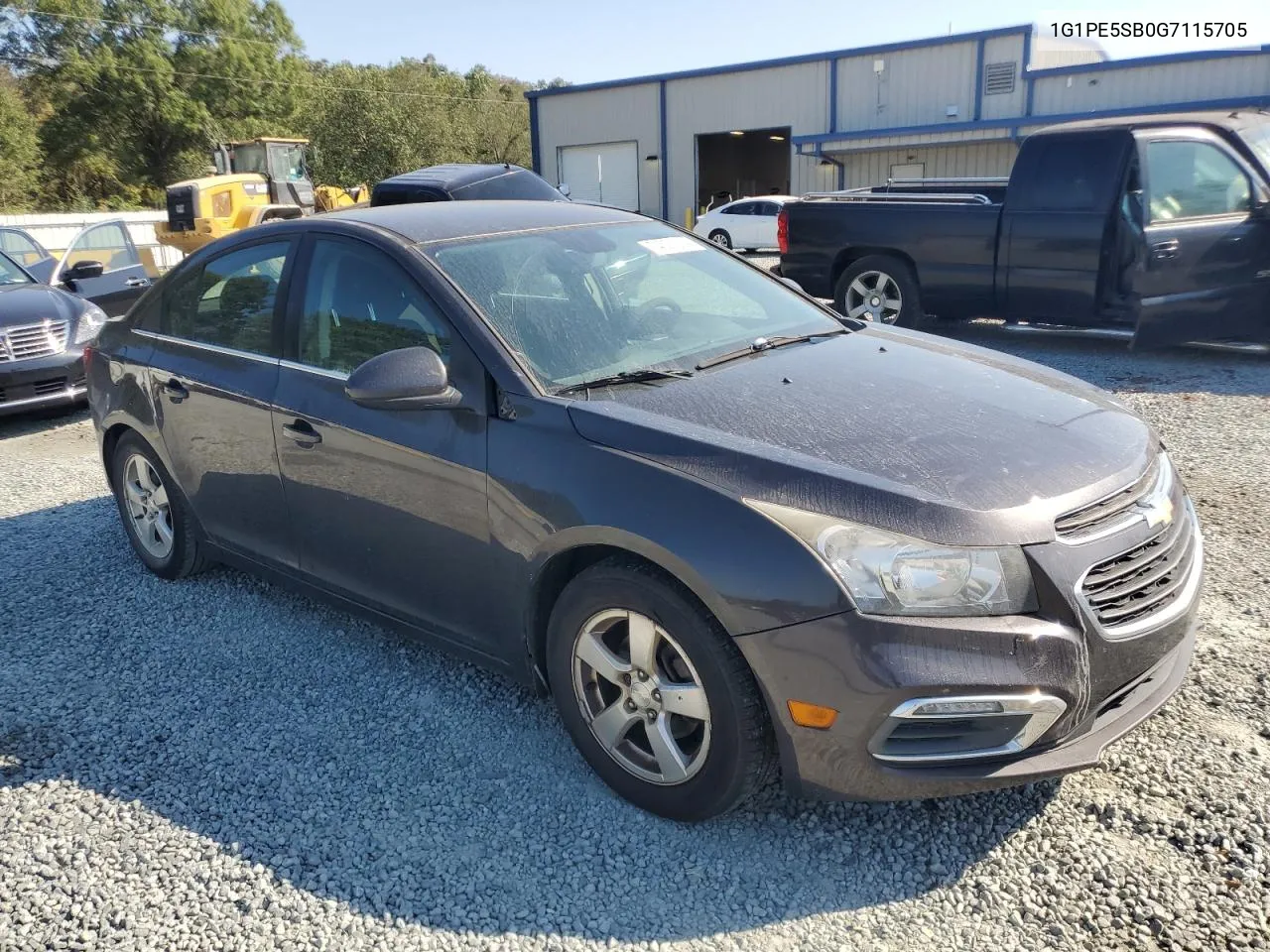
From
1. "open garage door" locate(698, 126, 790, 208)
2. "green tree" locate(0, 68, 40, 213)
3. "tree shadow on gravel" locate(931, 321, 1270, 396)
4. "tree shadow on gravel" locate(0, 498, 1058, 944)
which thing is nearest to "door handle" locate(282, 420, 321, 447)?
"tree shadow on gravel" locate(0, 498, 1058, 944)

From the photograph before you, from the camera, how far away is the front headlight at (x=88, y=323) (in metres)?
8.30

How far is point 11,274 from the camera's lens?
8.96m

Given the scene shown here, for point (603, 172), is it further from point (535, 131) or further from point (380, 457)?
point (380, 457)

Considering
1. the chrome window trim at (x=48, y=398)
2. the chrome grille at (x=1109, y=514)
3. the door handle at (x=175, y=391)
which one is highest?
the door handle at (x=175, y=391)

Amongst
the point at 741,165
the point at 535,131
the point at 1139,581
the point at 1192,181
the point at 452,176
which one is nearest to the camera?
the point at 1139,581

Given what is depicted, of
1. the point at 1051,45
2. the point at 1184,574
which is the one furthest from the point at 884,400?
the point at 1051,45

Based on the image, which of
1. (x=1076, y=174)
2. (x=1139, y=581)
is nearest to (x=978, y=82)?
(x=1076, y=174)

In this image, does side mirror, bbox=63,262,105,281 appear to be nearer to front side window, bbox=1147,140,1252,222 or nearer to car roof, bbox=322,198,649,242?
car roof, bbox=322,198,649,242

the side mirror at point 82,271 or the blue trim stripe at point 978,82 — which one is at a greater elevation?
the blue trim stripe at point 978,82

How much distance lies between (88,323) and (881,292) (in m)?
7.22

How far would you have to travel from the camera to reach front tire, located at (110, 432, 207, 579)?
4547mm

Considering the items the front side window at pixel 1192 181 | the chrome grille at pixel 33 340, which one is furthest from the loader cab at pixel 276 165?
the front side window at pixel 1192 181

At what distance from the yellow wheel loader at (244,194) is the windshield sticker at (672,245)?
18.0 metres

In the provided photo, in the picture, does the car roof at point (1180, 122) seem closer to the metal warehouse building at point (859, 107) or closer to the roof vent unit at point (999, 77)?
the metal warehouse building at point (859, 107)
